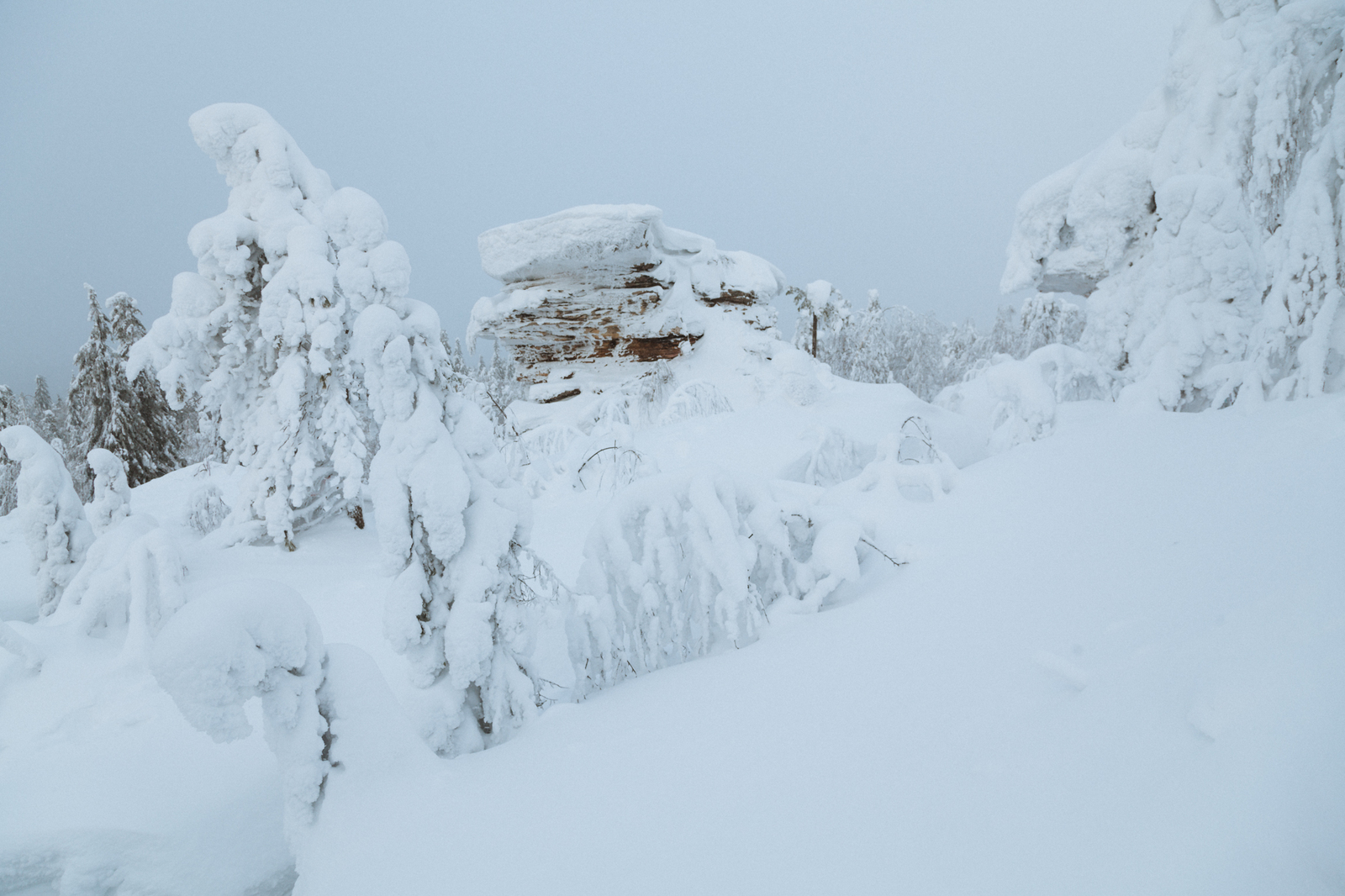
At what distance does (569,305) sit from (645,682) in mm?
14466

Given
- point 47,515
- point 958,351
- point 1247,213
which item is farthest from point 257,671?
point 958,351

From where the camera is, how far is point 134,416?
53.4 feet

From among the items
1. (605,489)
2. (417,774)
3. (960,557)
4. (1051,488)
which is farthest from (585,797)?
(605,489)

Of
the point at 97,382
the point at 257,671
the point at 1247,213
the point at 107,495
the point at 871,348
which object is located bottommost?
the point at 871,348

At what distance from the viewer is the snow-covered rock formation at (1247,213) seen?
15.9 ft

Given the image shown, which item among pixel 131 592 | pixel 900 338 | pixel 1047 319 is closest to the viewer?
pixel 131 592

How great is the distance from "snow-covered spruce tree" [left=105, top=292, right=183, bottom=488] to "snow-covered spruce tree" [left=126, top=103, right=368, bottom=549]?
12.4 metres

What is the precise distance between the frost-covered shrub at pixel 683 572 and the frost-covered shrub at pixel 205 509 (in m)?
7.68

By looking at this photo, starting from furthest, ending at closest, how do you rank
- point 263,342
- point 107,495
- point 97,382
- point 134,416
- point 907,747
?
point 134,416 → point 97,382 → point 263,342 → point 107,495 → point 907,747

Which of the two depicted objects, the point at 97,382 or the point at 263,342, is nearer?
the point at 263,342

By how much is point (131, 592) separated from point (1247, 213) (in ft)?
35.8

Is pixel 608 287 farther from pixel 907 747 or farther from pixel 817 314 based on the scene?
pixel 907 747

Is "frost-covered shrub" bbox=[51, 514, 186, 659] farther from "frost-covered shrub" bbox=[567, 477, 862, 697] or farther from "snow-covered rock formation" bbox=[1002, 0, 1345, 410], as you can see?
"snow-covered rock formation" bbox=[1002, 0, 1345, 410]

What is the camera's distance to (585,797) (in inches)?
80.7
